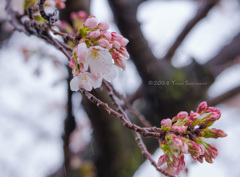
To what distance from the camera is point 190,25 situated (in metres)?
1.85

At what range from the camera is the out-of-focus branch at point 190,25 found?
1775mm

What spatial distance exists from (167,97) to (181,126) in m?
1.11

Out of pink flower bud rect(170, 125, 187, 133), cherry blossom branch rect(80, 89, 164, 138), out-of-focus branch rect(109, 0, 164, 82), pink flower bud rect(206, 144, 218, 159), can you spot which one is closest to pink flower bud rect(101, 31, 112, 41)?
cherry blossom branch rect(80, 89, 164, 138)

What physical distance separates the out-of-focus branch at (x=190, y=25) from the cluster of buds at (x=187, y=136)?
1386mm

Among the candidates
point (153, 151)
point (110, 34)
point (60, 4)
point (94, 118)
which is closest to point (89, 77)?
point (110, 34)

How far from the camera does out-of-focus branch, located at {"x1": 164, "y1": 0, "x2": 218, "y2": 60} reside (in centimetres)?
178

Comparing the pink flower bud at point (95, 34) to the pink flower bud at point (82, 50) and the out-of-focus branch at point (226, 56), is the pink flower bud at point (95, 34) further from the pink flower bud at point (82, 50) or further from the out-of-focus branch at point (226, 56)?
the out-of-focus branch at point (226, 56)

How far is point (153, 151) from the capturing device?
1681 mm

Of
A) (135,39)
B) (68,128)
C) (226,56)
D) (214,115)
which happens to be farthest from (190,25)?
(214,115)

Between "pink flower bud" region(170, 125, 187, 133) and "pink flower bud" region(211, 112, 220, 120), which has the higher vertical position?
"pink flower bud" region(170, 125, 187, 133)

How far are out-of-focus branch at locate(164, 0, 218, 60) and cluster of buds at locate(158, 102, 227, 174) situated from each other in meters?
1.39

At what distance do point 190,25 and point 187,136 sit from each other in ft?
4.85

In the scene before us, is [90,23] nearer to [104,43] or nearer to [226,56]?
[104,43]

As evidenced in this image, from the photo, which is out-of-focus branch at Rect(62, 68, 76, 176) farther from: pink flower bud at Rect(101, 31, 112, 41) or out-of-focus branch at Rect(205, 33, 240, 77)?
out-of-focus branch at Rect(205, 33, 240, 77)
